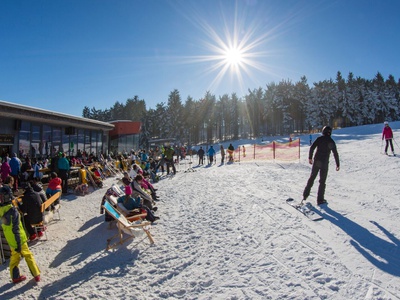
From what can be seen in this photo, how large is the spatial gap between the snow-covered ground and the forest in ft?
152

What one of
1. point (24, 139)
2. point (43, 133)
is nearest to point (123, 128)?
point (43, 133)

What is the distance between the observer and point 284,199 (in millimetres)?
7438

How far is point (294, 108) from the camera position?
56.4 m

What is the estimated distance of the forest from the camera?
53000mm

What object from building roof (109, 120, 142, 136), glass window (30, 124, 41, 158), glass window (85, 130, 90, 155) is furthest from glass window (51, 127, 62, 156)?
building roof (109, 120, 142, 136)

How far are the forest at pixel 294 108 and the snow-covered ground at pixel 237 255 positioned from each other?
46.3 m

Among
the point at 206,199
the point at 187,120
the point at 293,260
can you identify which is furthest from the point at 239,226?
the point at 187,120

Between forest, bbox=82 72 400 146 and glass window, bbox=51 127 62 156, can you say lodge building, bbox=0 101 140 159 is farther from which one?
forest, bbox=82 72 400 146

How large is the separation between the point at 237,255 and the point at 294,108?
57055 millimetres

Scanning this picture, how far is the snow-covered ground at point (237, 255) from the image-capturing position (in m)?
3.40

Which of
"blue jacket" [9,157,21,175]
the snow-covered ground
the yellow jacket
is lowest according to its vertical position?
the snow-covered ground

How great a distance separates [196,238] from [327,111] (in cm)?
5461

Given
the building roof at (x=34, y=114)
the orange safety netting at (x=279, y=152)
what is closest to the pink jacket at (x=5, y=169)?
→ the building roof at (x=34, y=114)

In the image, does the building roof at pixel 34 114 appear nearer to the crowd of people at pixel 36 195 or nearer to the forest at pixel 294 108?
the crowd of people at pixel 36 195
